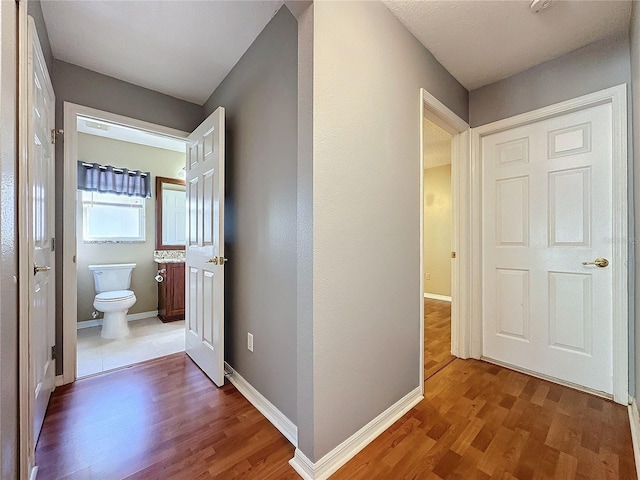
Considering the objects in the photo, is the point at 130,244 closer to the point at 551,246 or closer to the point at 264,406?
the point at 264,406

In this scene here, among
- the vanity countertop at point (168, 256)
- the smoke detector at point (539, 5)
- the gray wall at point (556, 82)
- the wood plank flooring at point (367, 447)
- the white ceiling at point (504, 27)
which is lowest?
the wood plank flooring at point (367, 447)

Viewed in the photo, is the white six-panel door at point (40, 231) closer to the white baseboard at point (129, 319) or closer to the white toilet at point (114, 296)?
the white toilet at point (114, 296)

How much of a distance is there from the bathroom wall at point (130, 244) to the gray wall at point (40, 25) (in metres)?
1.72

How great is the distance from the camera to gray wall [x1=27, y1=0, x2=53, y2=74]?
4.54 ft

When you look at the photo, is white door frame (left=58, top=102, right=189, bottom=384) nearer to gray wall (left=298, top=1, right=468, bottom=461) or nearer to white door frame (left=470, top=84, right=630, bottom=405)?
gray wall (left=298, top=1, right=468, bottom=461)

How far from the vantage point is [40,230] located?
1.42m

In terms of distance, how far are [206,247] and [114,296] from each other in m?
1.67

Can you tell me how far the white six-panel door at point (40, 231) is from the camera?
44.6 inches

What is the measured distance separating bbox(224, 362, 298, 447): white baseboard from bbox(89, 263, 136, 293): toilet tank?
214 centimetres

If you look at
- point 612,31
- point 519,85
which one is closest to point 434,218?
point 519,85

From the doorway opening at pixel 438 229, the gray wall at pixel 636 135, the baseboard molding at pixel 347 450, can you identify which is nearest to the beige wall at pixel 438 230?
the doorway opening at pixel 438 229

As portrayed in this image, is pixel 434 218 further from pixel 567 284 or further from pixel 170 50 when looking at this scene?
pixel 170 50

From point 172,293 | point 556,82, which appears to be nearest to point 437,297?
point 556,82

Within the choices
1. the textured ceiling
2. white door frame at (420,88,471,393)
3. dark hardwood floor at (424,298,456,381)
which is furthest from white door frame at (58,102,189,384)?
the textured ceiling
